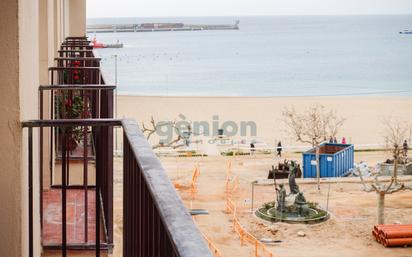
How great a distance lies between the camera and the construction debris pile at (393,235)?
21.2 metres

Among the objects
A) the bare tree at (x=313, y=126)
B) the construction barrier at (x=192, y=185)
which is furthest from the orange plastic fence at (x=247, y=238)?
the bare tree at (x=313, y=126)

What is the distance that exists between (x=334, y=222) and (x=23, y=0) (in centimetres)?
2058

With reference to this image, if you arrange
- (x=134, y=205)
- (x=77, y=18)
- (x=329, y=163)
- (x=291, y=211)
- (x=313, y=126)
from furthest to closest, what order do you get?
(x=313, y=126)
(x=329, y=163)
(x=291, y=211)
(x=77, y=18)
(x=134, y=205)

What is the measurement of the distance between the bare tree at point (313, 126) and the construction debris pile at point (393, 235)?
12.1 m

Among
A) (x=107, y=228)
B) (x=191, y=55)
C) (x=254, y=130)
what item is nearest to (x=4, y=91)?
(x=107, y=228)

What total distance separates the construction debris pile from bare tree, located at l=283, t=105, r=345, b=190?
12.1 m

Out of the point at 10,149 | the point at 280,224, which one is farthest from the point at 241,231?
the point at 10,149

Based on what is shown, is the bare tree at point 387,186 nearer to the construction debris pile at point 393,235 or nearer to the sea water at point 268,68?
the construction debris pile at point 393,235

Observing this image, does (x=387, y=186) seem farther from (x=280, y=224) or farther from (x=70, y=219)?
(x=70, y=219)

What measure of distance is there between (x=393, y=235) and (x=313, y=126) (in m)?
16.9

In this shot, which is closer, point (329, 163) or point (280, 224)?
point (280, 224)

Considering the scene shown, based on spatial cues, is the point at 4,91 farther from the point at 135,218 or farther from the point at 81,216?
the point at 81,216

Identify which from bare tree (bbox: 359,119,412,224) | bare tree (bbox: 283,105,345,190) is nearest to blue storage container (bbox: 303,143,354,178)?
bare tree (bbox: 359,119,412,224)

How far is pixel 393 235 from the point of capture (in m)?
21.2
